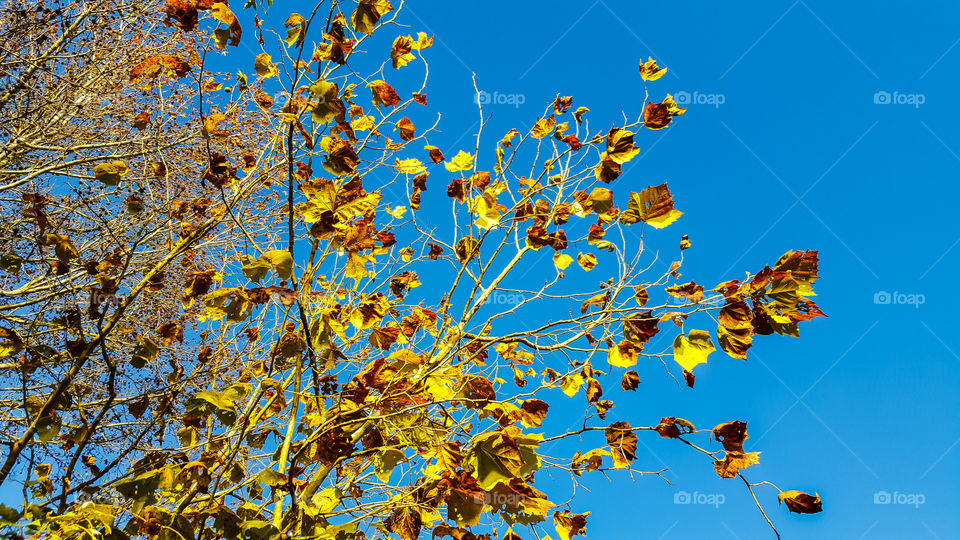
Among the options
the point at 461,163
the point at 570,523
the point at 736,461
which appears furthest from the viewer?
the point at 461,163

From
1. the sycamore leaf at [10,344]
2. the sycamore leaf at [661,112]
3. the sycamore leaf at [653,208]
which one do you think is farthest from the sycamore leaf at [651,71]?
the sycamore leaf at [10,344]

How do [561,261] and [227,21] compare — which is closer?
[227,21]

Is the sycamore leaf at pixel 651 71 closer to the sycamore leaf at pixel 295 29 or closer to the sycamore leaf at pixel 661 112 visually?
the sycamore leaf at pixel 661 112

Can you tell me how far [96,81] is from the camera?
208 inches

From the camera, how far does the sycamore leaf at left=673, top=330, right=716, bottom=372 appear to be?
4.40 ft

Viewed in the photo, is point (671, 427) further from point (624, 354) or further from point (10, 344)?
point (10, 344)

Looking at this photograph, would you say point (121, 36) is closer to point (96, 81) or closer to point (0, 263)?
point (96, 81)

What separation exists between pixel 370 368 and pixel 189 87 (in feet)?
14.1

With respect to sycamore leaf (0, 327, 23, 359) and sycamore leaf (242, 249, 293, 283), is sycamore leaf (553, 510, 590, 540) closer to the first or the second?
sycamore leaf (242, 249, 293, 283)

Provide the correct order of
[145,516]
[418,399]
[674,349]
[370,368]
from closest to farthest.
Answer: [674,349] < [145,516] < [418,399] < [370,368]

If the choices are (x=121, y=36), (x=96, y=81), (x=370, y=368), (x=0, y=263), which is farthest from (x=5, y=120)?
(x=370, y=368)

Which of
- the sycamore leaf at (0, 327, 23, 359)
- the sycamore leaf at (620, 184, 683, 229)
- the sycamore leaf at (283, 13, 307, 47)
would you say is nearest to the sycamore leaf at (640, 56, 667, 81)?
the sycamore leaf at (620, 184, 683, 229)

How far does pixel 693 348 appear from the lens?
4.45ft

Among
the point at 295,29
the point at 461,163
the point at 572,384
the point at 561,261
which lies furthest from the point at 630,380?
the point at 295,29
